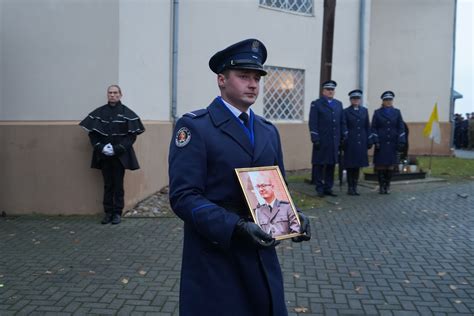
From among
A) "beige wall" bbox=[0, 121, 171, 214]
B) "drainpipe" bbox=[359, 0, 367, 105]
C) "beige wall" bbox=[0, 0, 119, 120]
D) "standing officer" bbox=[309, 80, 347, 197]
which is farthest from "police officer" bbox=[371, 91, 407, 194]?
"beige wall" bbox=[0, 0, 119, 120]

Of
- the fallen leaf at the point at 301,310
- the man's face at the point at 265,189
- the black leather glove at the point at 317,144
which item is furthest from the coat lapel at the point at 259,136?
the black leather glove at the point at 317,144

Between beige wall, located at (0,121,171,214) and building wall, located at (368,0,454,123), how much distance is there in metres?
12.1

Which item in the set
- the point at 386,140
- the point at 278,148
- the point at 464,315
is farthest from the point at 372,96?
the point at 278,148

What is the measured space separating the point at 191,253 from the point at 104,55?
226 inches

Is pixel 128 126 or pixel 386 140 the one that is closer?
pixel 128 126

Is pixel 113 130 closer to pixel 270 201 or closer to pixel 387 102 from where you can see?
pixel 270 201

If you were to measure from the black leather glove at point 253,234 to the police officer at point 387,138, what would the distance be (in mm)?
7843

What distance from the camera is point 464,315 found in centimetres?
392

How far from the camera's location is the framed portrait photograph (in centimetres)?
219

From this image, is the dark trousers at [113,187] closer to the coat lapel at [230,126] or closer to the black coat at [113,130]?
the black coat at [113,130]

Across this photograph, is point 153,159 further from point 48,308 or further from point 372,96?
point 372,96

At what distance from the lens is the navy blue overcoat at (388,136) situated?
942 centimetres

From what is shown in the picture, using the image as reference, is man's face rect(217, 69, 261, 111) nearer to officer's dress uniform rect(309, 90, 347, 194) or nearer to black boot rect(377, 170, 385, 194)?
officer's dress uniform rect(309, 90, 347, 194)

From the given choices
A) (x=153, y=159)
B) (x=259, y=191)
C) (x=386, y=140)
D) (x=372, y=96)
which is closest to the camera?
(x=259, y=191)
